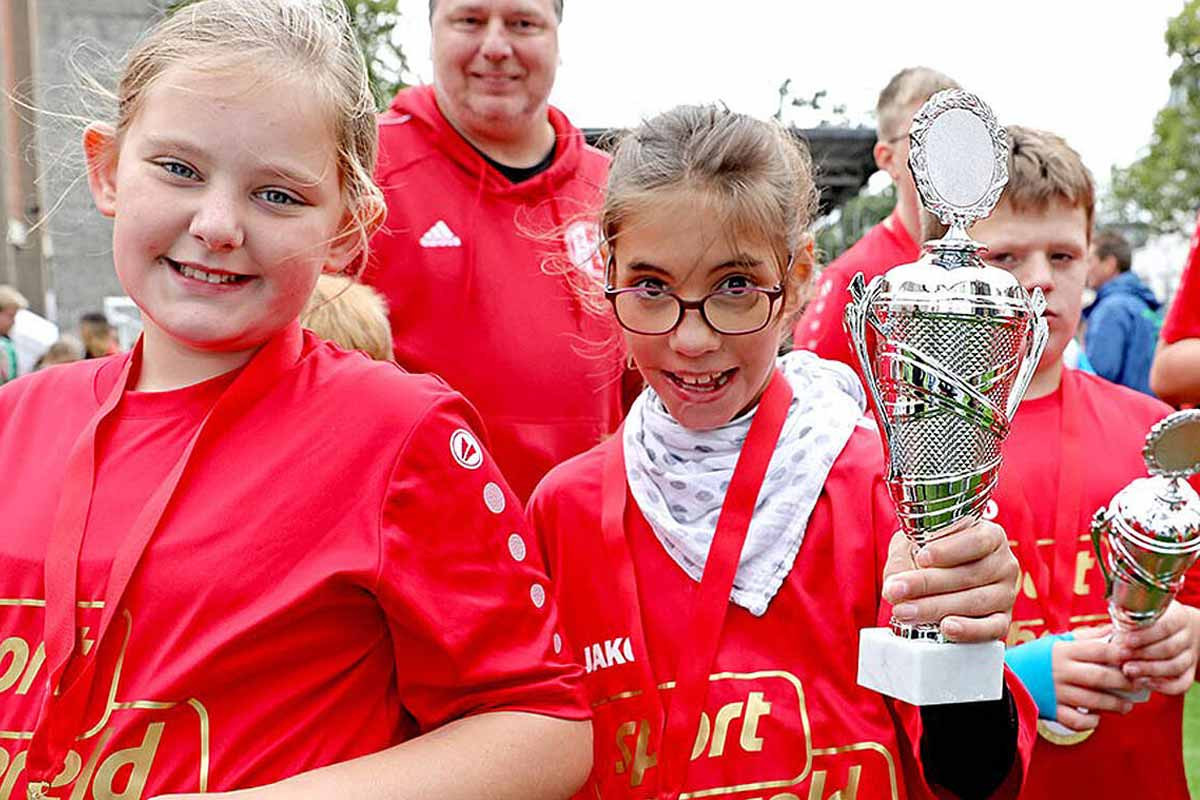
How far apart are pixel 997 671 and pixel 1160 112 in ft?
102

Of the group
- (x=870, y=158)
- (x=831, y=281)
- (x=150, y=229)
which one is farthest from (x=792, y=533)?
(x=870, y=158)

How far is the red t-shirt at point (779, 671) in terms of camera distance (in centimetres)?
201

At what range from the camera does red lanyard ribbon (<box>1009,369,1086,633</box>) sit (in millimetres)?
2492

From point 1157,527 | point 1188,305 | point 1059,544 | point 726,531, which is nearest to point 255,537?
point 726,531

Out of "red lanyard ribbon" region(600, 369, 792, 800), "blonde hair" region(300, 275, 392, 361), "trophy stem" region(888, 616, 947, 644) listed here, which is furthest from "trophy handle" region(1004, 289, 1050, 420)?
"blonde hair" region(300, 275, 392, 361)

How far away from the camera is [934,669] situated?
1585 millimetres

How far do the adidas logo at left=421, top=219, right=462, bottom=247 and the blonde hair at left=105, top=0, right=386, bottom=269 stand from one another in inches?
48.7

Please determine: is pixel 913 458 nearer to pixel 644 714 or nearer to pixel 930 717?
pixel 930 717

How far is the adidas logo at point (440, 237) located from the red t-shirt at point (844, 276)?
3.60 ft

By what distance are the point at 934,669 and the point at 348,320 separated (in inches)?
54.6

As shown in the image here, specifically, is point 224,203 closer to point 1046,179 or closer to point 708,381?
point 708,381

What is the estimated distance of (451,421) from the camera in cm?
173

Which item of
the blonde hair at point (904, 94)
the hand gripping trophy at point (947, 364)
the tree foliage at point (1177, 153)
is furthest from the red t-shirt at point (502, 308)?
the tree foliage at point (1177, 153)

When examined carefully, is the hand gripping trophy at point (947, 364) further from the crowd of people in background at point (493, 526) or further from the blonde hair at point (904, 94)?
the blonde hair at point (904, 94)
